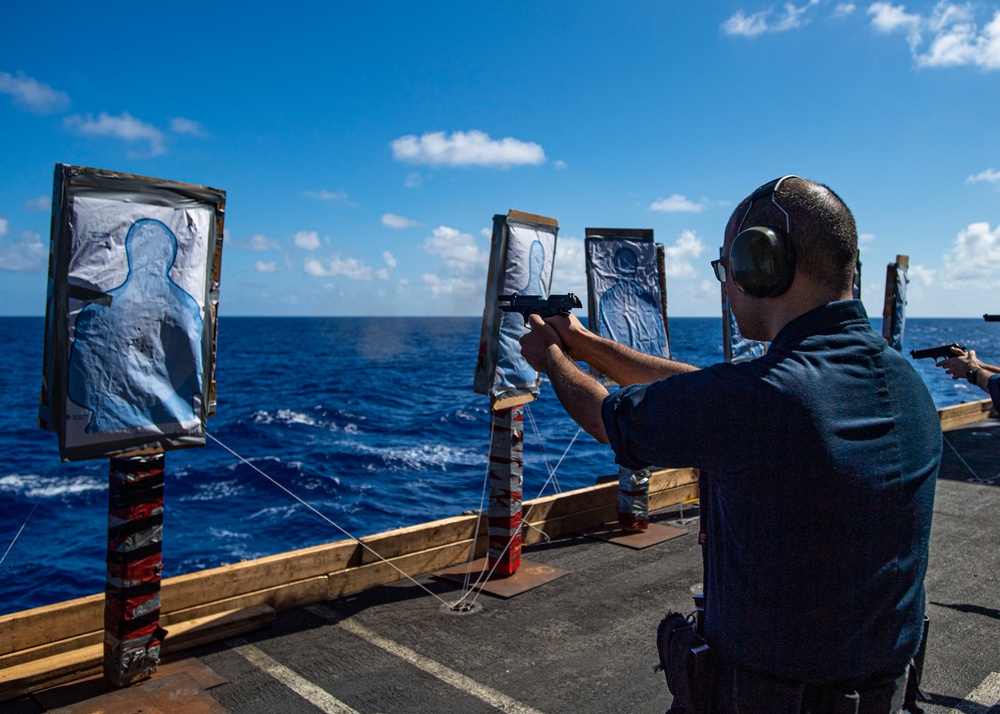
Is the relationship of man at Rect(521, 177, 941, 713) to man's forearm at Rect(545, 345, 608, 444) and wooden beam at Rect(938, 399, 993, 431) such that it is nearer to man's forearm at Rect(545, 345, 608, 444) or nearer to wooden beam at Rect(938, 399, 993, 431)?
man's forearm at Rect(545, 345, 608, 444)

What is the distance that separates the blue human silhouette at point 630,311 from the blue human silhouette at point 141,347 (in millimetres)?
5513

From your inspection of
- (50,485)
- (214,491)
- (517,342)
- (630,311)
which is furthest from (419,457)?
(517,342)

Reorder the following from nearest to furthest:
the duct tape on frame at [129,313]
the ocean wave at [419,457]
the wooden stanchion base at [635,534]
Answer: the duct tape on frame at [129,313], the wooden stanchion base at [635,534], the ocean wave at [419,457]

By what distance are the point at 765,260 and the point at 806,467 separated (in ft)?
1.92

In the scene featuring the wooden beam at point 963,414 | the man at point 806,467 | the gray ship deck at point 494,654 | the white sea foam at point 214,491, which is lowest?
the white sea foam at point 214,491

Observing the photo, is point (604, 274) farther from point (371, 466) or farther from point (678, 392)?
point (371, 466)

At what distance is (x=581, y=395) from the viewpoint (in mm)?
2277

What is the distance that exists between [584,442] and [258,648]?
2458 cm

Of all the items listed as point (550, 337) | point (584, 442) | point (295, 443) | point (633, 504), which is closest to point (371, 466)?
point (295, 443)

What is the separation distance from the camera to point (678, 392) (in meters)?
1.97

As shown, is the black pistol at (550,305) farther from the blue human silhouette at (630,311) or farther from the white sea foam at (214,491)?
the white sea foam at (214,491)

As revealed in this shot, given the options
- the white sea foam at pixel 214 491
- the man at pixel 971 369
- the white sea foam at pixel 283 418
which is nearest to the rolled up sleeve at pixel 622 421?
the man at pixel 971 369

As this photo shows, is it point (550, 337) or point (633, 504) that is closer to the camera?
point (550, 337)

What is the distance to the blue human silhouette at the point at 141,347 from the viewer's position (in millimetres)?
5281
